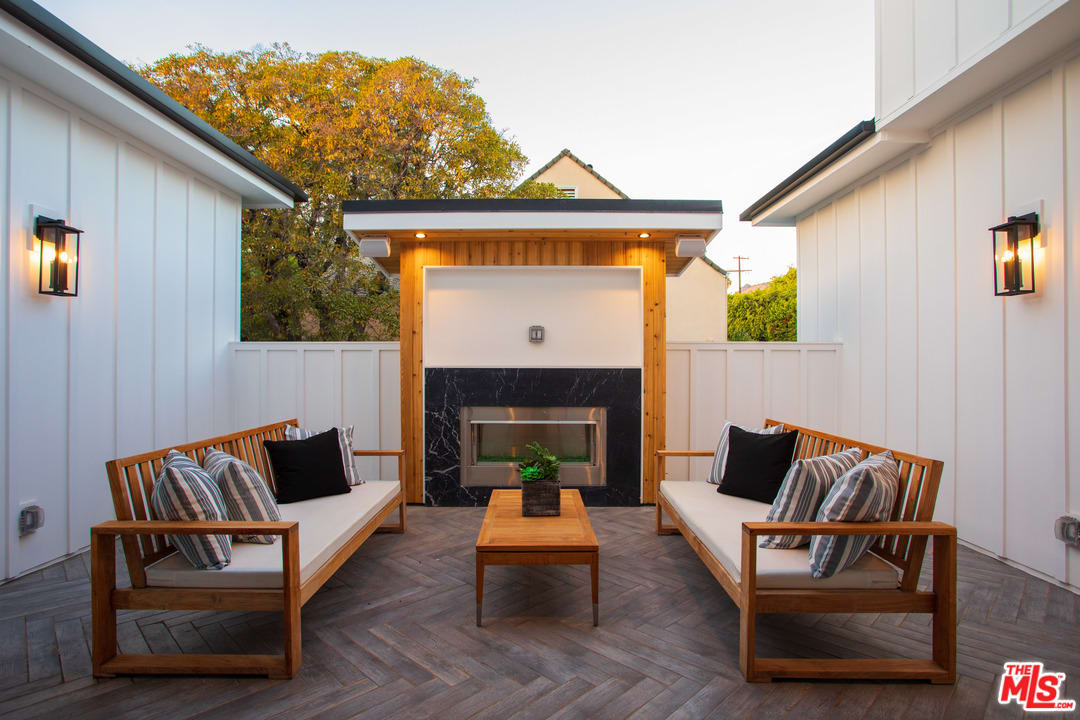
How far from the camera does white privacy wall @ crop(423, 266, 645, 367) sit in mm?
5039

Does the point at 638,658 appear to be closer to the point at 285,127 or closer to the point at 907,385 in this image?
the point at 907,385

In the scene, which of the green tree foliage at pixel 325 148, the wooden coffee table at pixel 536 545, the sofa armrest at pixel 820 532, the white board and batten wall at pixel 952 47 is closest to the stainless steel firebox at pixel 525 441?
the wooden coffee table at pixel 536 545

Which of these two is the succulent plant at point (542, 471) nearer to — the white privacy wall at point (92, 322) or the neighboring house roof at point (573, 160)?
the white privacy wall at point (92, 322)

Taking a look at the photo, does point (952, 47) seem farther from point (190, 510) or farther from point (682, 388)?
point (190, 510)

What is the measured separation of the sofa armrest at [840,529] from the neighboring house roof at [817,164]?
3615 mm

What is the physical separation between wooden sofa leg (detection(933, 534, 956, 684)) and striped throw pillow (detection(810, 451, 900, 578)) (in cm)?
23

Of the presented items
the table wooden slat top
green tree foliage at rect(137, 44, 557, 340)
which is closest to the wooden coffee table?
the table wooden slat top

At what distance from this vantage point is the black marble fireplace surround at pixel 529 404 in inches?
194

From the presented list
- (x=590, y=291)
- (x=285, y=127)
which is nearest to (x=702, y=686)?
(x=590, y=291)

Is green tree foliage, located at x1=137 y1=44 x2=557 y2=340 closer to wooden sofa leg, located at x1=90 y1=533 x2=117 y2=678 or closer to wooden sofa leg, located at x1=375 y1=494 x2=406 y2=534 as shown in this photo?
wooden sofa leg, located at x1=375 y1=494 x2=406 y2=534

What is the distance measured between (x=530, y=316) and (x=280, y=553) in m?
3.14

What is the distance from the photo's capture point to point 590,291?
5.06 meters
